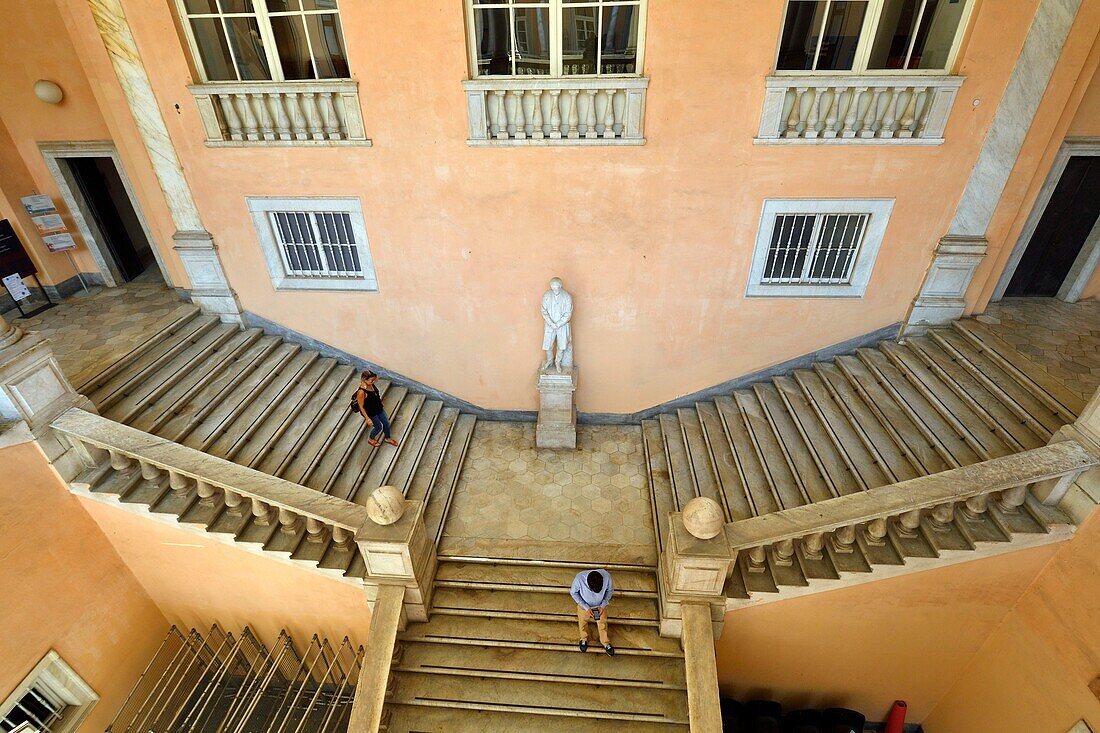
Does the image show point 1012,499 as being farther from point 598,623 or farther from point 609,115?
point 609,115

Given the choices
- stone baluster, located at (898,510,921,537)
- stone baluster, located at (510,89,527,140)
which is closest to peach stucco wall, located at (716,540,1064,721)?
stone baluster, located at (898,510,921,537)

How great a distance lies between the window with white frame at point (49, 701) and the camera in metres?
6.03

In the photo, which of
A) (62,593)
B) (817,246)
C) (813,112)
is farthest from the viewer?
(817,246)

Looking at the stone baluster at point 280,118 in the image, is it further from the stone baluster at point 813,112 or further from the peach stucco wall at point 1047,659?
the peach stucco wall at point 1047,659

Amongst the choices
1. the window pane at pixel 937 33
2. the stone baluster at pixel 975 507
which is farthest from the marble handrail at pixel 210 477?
the window pane at pixel 937 33

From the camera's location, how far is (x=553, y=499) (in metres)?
7.77

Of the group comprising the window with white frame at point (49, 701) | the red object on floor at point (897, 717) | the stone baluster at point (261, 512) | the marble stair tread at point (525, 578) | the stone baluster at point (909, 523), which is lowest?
the red object on floor at point (897, 717)

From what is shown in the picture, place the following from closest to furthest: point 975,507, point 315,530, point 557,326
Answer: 1. point 975,507
2. point 315,530
3. point 557,326

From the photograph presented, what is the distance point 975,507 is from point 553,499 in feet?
16.2

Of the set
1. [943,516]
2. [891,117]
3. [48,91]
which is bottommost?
[943,516]

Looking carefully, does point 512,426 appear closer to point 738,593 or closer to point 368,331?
point 368,331

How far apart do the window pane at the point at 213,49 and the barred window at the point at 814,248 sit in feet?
26.3

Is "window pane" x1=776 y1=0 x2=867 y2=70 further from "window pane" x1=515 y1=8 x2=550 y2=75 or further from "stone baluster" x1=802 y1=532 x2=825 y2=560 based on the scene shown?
"stone baluster" x1=802 y1=532 x2=825 y2=560

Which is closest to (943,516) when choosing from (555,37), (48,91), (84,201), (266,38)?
(555,37)
